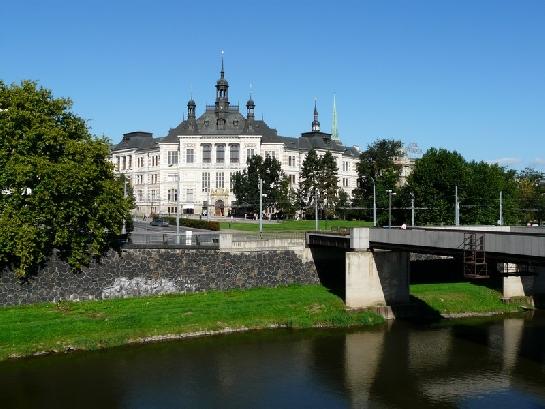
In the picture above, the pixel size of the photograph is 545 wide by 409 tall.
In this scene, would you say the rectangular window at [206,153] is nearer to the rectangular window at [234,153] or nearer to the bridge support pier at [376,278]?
the rectangular window at [234,153]

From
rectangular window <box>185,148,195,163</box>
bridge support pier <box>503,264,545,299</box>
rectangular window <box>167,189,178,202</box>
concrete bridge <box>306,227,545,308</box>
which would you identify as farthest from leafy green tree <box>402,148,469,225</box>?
rectangular window <box>167,189,178,202</box>

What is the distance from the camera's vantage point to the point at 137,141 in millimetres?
143000

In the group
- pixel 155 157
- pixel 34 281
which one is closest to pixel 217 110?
pixel 155 157

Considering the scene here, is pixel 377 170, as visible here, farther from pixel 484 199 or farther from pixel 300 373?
pixel 300 373

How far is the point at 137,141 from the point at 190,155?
25.4m

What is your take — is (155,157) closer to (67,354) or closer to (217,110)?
(217,110)

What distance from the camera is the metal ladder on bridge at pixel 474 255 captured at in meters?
35.6

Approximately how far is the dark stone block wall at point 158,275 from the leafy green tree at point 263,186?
47.1 metres

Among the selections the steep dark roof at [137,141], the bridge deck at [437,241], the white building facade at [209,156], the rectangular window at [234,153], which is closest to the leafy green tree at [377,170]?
the white building facade at [209,156]

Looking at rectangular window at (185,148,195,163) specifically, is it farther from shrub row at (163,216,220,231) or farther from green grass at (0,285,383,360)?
green grass at (0,285,383,360)

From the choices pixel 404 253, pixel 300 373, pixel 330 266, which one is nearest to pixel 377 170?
pixel 330 266

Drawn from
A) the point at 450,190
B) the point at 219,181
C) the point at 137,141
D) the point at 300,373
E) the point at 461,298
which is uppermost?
the point at 137,141

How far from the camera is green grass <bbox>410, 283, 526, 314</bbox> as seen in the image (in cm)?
5216

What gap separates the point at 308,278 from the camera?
5675 centimetres
